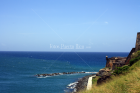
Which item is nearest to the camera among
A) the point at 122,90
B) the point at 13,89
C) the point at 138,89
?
the point at 138,89

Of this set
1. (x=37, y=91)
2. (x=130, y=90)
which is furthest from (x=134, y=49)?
→ (x=37, y=91)

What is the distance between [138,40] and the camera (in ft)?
91.2

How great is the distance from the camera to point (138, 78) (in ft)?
35.1

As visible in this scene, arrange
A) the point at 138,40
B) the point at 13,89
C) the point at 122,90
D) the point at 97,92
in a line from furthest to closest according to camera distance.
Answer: the point at 13,89
the point at 138,40
the point at 97,92
the point at 122,90

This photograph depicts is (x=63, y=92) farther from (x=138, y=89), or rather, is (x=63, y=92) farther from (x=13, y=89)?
(x=138, y=89)

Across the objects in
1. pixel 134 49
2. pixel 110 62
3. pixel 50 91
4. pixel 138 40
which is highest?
pixel 138 40

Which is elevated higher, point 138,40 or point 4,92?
point 138,40

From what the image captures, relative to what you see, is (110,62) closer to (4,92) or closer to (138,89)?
(4,92)

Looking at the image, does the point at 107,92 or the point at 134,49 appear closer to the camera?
the point at 107,92

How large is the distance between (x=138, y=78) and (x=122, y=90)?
176cm

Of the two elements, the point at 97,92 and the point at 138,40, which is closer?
the point at 97,92

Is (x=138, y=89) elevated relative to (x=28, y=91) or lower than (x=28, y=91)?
elevated

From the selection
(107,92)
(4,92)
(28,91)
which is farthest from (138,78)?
(4,92)

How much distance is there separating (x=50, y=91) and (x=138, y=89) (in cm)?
3050
